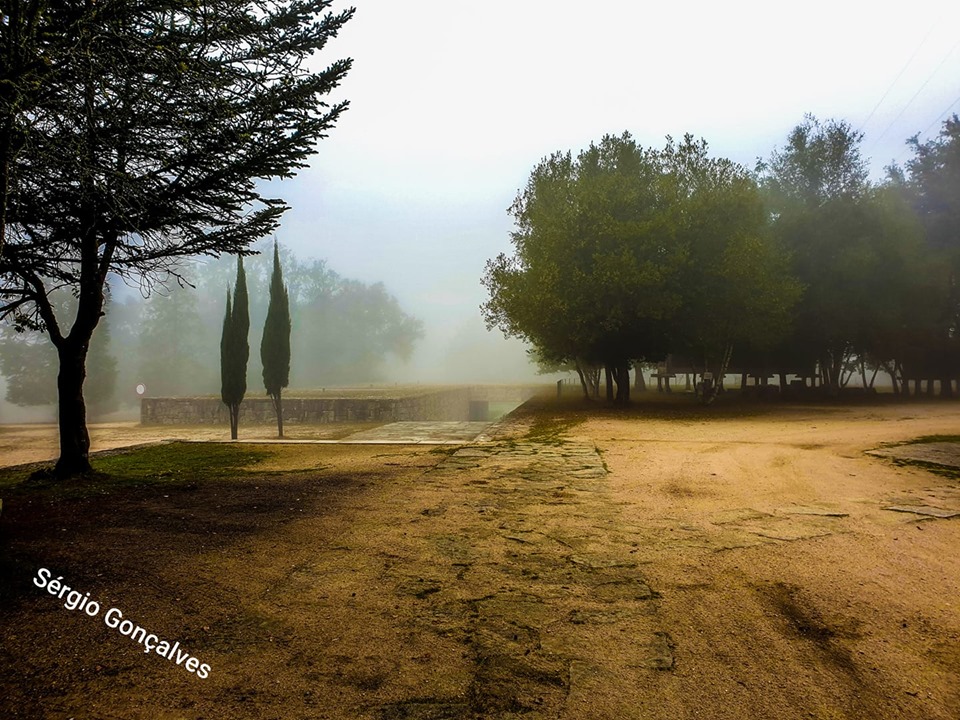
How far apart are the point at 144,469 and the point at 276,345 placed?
39.5ft

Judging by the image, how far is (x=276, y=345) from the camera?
19281mm

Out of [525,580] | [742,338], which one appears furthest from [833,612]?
[742,338]

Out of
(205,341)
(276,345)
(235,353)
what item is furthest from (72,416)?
(205,341)

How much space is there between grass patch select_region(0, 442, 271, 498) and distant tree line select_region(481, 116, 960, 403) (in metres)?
10.4

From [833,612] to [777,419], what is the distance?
14052 millimetres

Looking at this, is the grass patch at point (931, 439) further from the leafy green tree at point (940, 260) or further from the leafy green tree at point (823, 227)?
the leafy green tree at point (940, 260)

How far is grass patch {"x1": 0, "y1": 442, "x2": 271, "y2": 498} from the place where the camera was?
6375 millimetres

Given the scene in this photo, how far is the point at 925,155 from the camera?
27.2m

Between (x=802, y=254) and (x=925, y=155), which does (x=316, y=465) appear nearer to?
(x=802, y=254)

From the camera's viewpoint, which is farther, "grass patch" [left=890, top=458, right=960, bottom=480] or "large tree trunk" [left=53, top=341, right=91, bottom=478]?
"large tree trunk" [left=53, top=341, right=91, bottom=478]

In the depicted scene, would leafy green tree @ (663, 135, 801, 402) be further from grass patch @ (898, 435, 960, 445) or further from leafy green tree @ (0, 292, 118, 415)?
leafy green tree @ (0, 292, 118, 415)

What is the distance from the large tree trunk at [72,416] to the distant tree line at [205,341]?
31281 mm

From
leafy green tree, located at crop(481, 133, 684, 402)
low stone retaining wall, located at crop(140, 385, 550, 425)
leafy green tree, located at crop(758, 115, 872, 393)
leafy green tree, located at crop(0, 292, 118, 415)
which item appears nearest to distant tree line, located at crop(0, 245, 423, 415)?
leafy green tree, located at crop(0, 292, 118, 415)

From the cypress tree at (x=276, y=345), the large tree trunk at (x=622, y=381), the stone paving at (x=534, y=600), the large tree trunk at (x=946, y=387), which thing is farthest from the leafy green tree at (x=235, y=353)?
the large tree trunk at (x=946, y=387)
